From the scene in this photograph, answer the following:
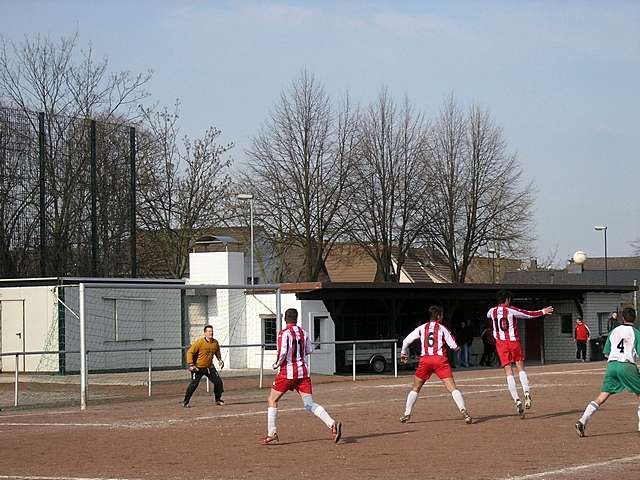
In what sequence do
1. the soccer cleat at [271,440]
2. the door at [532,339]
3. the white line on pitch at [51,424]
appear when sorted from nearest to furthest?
the soccer cleat at [271,440] < the white line on pitch at [51,424] < the door at [532,339]

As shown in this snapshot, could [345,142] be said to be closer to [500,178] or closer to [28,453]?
[500,178]

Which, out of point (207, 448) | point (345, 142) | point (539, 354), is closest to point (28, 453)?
point (207, 448)

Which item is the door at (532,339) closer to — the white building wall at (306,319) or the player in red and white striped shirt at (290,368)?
the white building wall at (306,319)

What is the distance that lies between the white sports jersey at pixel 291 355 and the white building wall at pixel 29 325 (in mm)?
20347

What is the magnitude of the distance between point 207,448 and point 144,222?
37839 millimetres

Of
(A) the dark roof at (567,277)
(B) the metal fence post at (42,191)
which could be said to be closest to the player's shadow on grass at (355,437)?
(B) the metal fence post at (42,191)

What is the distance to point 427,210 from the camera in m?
50.5

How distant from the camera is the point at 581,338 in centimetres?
4400

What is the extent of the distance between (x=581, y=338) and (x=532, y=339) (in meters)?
5.75

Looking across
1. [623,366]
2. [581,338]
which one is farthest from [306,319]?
[623,366]

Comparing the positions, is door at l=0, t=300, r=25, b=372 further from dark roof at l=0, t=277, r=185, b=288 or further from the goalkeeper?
the goalkeeper

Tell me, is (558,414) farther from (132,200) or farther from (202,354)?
(132,200)

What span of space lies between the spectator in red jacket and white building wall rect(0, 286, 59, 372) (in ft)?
69.2

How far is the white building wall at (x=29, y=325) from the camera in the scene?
112 ft
